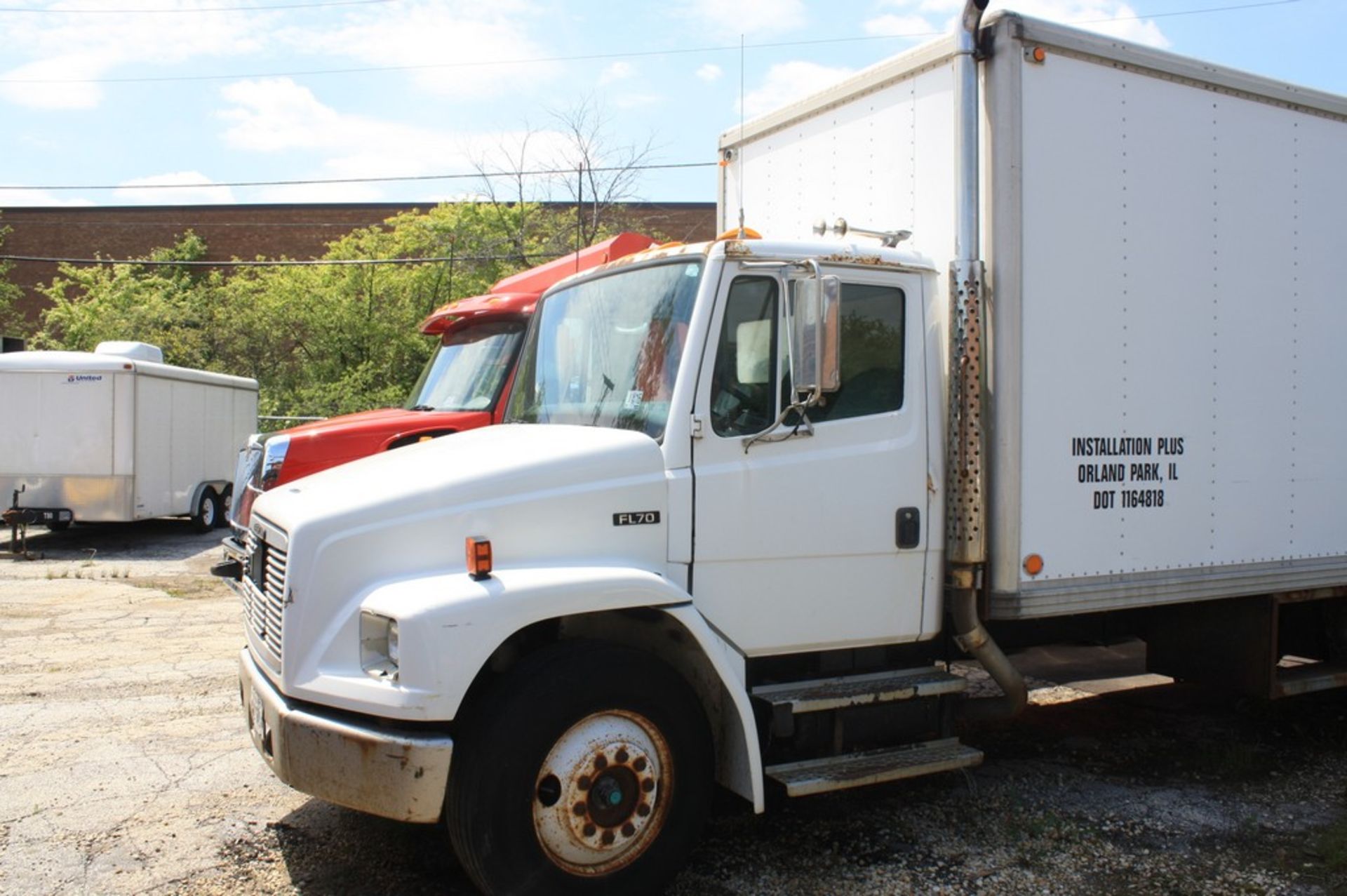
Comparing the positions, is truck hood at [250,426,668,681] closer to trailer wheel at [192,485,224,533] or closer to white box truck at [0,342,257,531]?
white box truck at [0,342,257,531]

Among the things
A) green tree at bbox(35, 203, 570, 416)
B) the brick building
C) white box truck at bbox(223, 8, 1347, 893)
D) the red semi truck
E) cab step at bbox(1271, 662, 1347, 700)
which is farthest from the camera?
the brick building

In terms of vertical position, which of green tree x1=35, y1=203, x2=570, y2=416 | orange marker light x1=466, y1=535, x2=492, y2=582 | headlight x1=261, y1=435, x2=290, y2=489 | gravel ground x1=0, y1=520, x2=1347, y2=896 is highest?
green tree x1=35, y1=203, x2=570, y2=416

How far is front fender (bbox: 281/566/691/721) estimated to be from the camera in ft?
12.5

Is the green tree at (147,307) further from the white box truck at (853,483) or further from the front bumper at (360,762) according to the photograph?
the front bumper at (360,762)

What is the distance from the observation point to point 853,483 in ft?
15.8

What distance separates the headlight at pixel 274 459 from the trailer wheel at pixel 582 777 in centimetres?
574

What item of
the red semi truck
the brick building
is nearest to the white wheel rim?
the red semi truck

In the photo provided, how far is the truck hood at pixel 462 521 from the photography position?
A: 4.09m

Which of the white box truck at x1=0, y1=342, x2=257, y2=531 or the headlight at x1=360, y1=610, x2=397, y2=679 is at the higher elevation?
the white box truck at x1=0, y1=342, x2=257, y2=531

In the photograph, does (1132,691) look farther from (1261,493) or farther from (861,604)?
(861,604)

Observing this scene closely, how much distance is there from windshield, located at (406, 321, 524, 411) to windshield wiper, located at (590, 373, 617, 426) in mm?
4332

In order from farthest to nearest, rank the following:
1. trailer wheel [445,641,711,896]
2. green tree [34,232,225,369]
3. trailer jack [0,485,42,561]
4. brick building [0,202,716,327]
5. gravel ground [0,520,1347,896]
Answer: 1. brick building [0,202,716,327]
2. green tree [34,232,225,369]
3. trailer jack [0,485,42,561]
4. gravel ground [0,520,1347,896]
5. trailer wheel [445,641,711,896]

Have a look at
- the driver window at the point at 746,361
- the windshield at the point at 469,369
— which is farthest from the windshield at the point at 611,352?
the windshield at the point at 469,369

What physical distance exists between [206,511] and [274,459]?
9.66 meters
